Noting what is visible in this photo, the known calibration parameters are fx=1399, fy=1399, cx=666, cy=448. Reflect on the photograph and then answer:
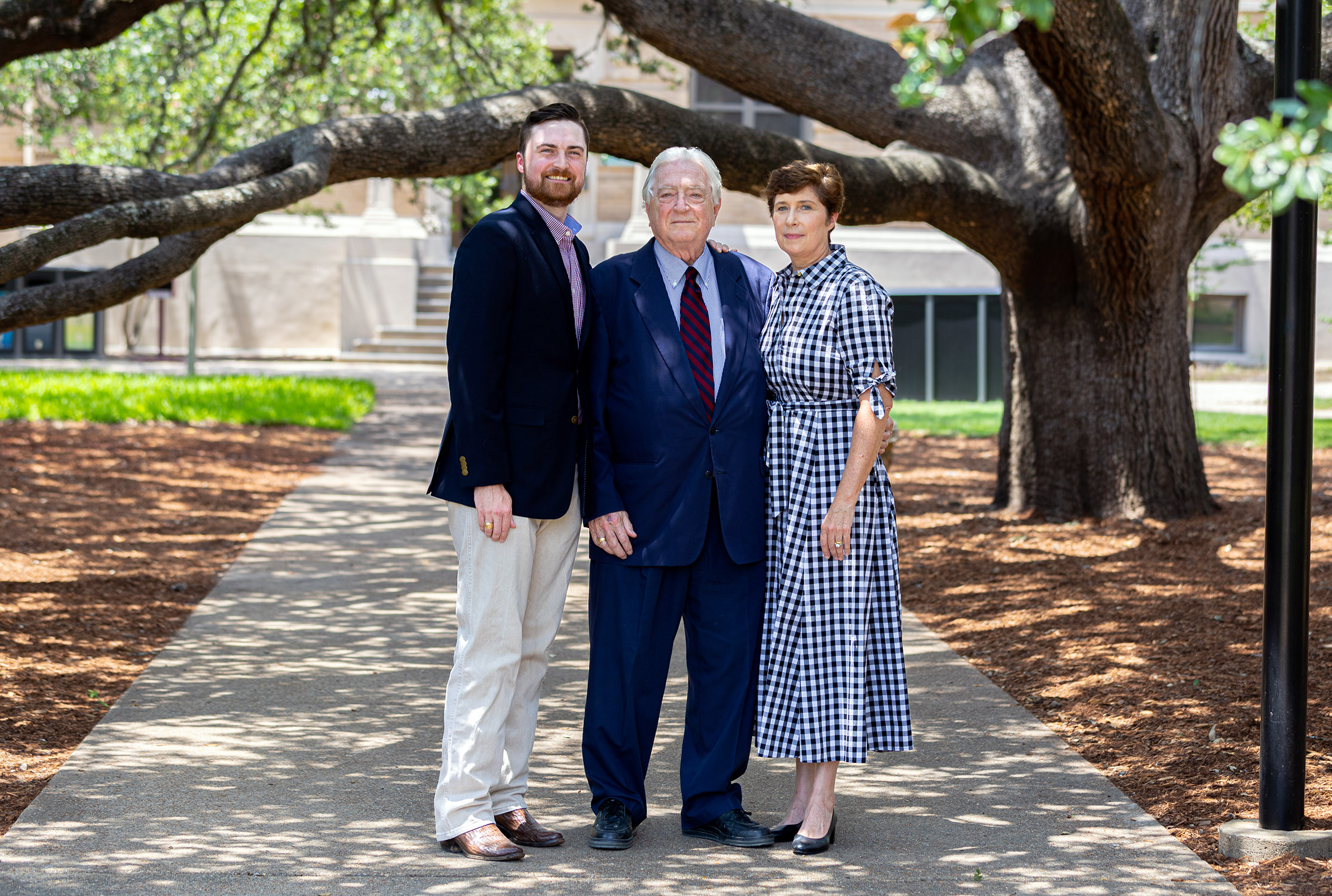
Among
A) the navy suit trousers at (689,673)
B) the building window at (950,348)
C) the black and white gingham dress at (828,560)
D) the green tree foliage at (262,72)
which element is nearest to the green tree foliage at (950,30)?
the black and white gingham dress at (828,560)

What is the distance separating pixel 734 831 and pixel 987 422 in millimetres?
12462

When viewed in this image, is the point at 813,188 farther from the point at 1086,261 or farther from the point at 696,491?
the point at 1086,261

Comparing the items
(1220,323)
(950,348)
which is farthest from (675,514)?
(1220,323)

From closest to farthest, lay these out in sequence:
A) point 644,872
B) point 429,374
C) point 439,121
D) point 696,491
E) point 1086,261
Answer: point 644,872
point 696,491
point 439,121
point 1086,261
point 429,374

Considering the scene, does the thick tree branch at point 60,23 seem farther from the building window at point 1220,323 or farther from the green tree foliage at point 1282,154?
the building window at point 1220,323

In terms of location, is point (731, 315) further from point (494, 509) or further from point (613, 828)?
point (613, 828)

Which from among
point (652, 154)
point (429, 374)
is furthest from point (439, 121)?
point (429, 374)

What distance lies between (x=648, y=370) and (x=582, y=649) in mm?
2639

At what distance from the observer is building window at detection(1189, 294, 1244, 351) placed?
2333 cm

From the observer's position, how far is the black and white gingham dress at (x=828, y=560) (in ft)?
13.1

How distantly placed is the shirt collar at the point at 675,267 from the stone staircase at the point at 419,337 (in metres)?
18.8

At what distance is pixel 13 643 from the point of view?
6141mm

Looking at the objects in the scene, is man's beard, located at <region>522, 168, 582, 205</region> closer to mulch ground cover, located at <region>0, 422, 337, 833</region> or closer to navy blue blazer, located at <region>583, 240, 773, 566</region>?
navy blue blazer, located at <region>583, 240, 773, 566</region>

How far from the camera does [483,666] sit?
399 centimetres
